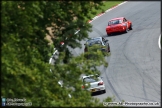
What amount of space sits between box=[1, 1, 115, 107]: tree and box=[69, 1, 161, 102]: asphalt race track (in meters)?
13.7

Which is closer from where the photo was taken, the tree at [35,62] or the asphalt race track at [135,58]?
the tree at [35,62]

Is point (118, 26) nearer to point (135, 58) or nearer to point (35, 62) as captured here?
point (135, 58)

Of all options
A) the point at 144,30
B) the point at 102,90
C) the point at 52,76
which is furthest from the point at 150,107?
the point at 144,30

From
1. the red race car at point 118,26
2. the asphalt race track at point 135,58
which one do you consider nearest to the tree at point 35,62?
the asphalt race track at point 135,58

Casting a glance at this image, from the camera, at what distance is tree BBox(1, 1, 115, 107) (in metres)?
9.91

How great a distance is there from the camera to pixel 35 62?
1082 cm

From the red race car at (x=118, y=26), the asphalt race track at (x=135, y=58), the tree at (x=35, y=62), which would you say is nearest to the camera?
the tree at (x=35, y=62)

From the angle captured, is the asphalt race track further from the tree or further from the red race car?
the tree

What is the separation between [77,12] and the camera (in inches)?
481

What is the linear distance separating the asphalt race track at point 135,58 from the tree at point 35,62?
44.8 feet

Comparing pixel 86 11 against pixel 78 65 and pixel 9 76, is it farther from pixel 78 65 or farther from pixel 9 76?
pixel 9 76

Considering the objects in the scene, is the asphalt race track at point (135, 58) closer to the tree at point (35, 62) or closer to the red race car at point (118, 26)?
the red race car at point (118, 26)

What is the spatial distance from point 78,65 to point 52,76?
0.61 meters

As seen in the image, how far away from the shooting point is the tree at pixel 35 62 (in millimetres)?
9906
